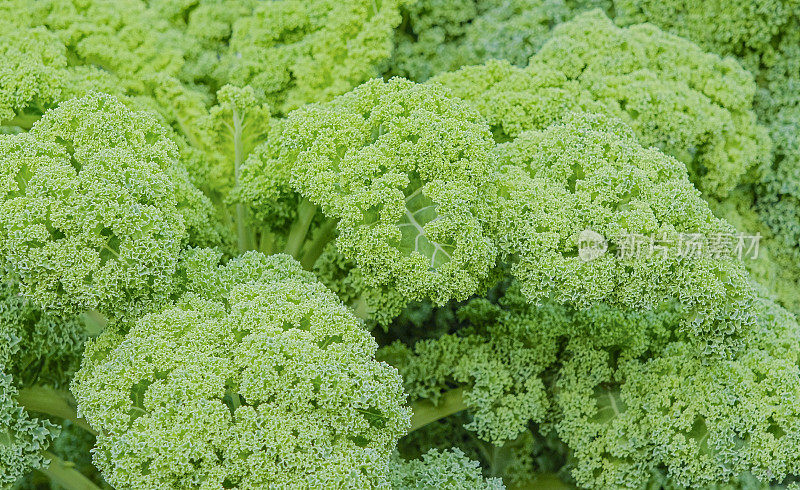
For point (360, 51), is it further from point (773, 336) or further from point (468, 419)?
point (773, 336)

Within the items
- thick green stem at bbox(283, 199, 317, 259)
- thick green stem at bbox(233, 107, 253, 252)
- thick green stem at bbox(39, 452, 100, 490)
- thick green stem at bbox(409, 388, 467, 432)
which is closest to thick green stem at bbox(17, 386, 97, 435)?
thick green stem at bbox(39, 452, 100, 490)

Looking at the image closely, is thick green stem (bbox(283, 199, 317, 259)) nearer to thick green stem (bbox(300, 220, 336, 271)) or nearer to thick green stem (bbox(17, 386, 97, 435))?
thick green stem (bbox(300, 220, 336, 271))

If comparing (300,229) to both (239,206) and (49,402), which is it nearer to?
(239,206)

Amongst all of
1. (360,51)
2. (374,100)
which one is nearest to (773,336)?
(374,100)

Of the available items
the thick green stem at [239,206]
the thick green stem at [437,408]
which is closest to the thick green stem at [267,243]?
the thick green stem at [239,206]

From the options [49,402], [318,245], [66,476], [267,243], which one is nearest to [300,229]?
[318,245]

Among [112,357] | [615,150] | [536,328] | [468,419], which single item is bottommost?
[468,419]
